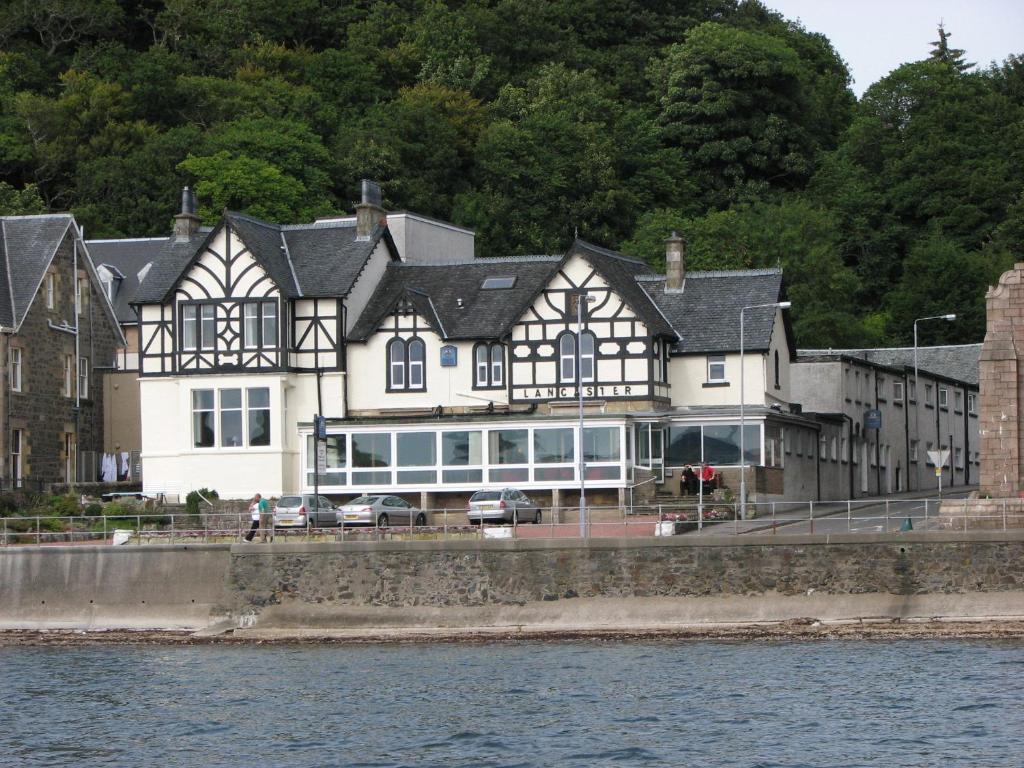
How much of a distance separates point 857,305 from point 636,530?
5537 cm

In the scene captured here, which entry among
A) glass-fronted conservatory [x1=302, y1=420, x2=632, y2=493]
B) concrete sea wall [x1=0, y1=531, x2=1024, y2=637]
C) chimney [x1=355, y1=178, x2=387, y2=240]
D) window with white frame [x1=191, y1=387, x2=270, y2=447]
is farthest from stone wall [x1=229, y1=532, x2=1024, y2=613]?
chimney [x1=355, y1=178, x2=387, y2=240]

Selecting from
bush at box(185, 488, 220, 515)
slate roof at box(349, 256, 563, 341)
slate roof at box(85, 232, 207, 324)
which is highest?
slate roof at box(85, 232, 207, 324)

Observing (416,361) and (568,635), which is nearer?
(568,635)

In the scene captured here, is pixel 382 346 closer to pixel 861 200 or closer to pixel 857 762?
pixel 857 762

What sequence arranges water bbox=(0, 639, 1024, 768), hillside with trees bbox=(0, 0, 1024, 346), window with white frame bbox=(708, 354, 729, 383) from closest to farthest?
water bbox=(0, 639, 1024, 768), window with white frame bbox=(708, 354, 729, 383), hillside with trees bbox=(0, 0, 1024, 346)

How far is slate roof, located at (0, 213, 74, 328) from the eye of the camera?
66.8 meters

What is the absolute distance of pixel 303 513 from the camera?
5459cm

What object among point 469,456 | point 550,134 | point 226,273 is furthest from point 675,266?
point 550,134

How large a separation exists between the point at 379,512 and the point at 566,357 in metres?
10.2

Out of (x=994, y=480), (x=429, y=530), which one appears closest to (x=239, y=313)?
(x=429, y=530)

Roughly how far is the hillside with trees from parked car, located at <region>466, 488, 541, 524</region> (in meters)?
34.6

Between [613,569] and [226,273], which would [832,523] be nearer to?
[613,569]

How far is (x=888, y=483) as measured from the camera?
76.9 m

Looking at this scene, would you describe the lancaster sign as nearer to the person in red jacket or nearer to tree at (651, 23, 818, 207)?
the person in red jacket
